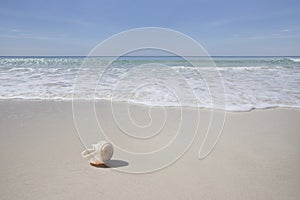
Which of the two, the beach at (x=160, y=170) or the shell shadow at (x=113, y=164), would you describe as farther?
the shell shadow at (x=113, y=164)

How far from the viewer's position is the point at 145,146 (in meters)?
3.10

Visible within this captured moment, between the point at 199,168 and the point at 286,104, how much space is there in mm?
3980

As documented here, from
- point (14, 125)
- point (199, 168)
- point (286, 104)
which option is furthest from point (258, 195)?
point (286, 104)

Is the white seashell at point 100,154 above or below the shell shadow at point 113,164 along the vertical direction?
above

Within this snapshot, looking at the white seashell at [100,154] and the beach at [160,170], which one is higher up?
the white seashell at [100,154]

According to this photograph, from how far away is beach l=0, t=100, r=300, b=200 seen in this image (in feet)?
6.65

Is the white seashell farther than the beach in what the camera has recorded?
Yes

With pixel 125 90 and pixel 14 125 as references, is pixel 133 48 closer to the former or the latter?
pixel 14 125

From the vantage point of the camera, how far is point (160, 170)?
242 cm

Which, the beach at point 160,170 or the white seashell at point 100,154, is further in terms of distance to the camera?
the white seashell at point 100,154

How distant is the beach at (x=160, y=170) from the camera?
2027 mm

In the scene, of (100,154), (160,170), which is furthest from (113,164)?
(160,170)

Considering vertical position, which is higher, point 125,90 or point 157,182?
point 125,90

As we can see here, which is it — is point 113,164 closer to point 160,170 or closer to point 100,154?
point 100,154
